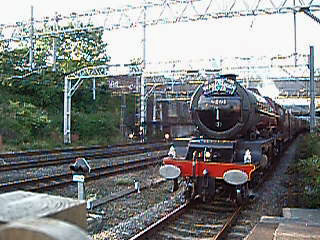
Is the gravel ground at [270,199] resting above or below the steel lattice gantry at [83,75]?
below

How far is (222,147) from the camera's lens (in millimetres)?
8867

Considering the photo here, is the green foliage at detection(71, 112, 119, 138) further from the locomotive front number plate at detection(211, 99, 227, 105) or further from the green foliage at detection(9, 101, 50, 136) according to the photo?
the locomotive front number plate at detection(211, 99, 227, 105)

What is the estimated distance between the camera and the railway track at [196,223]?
631cm

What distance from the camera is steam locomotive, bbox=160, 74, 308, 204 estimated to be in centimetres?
835

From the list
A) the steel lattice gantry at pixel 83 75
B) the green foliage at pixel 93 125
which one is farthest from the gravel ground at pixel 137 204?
the green foliage at pixel 93 125

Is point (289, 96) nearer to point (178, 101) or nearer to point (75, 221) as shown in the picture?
point (178, 101)

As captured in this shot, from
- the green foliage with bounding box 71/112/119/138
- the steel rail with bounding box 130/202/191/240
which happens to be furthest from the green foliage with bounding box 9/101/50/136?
→ the steel rail with bounding box 130/202/191/240

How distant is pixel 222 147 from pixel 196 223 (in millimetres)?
2271

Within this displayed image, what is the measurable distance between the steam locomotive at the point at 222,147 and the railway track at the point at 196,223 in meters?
0.32

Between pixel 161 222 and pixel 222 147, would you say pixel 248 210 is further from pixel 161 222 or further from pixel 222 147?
pixel 161 222

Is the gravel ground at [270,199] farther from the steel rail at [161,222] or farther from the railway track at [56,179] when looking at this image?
the railway track at [56,179]

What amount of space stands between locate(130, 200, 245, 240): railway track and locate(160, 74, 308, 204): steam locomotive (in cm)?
32

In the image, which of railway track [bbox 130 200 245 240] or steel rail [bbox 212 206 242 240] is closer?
steel rail [bbox 212 206 242 240]

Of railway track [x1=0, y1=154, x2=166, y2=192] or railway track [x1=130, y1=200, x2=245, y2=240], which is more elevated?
railway track [x1=0, y1=154, x2=166, y2=192]
